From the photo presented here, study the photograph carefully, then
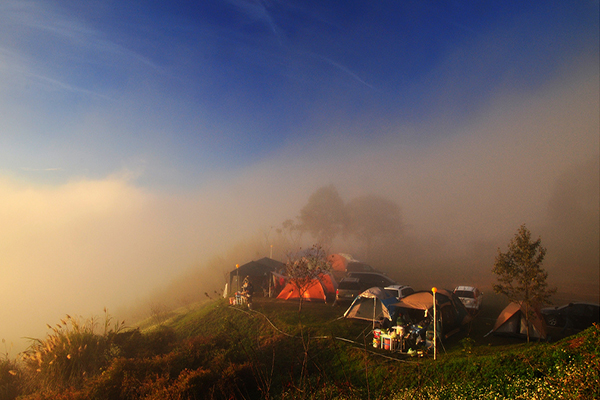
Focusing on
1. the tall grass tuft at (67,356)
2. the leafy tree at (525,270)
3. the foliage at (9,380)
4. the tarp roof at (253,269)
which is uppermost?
the leafy tree at (525,270)

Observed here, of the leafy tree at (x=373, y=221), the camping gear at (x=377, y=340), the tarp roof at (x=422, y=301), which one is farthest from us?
the leafy tree at (x=373, y=221)

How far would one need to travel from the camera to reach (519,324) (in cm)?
1400

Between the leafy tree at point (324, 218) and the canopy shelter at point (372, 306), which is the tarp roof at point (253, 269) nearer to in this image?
the canopy shelter at point (372, 306)

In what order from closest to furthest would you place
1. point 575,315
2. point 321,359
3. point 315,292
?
point 321,359, point 575,315, point 315,292

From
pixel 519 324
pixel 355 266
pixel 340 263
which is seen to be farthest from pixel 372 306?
pixel 340 263

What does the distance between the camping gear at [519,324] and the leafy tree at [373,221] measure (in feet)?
149

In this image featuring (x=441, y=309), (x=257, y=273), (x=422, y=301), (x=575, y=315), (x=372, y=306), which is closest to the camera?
(x=422, y=301)

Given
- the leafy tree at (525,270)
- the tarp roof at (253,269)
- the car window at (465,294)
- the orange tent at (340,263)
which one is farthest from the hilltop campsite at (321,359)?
the orange tent at (340,263)

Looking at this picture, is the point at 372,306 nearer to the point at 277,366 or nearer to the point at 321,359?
the point at 321,359

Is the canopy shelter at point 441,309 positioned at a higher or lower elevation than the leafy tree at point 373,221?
lower

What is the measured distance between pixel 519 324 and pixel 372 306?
20.3 ft

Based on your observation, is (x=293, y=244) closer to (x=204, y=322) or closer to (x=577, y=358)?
(x=204, y=322)

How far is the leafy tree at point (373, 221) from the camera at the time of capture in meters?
59.8

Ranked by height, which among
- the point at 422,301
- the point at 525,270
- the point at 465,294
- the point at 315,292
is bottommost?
the point at 315,292
